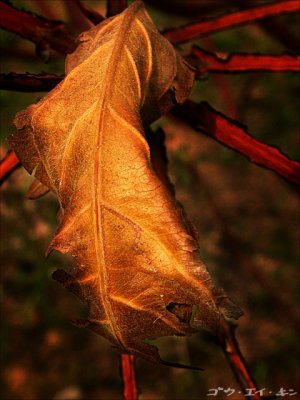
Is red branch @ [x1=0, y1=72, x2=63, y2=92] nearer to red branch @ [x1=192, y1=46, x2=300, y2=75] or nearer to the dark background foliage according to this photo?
red branch @ [x1=192, y1=46, x2=300, y2=75]

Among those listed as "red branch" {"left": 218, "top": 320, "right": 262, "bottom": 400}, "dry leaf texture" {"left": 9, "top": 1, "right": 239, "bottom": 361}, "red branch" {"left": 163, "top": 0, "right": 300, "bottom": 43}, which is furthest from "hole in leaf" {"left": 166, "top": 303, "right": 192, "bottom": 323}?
"red branch" {"left": 163, "top": 0, "right": 300, "bottom": 43}

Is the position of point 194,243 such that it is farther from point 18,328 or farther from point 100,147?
point 18,328

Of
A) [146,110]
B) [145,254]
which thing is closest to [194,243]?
[145,254]

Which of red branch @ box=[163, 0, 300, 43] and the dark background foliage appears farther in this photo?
the dark background foliage

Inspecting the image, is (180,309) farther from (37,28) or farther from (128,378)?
(37,28)

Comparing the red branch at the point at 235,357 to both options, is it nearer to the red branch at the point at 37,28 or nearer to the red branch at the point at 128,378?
the red branch at the point at 128,378

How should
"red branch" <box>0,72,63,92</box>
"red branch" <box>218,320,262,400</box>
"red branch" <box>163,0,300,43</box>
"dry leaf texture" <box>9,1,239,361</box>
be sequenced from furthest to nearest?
"red branch" <box>163,0,300,43</box> < "red branch" <box>218,320,262,400</box> < "red branch" <box>0,72,63,92</box> < "dry leaf texture" <box>9,1,239,361</box>
